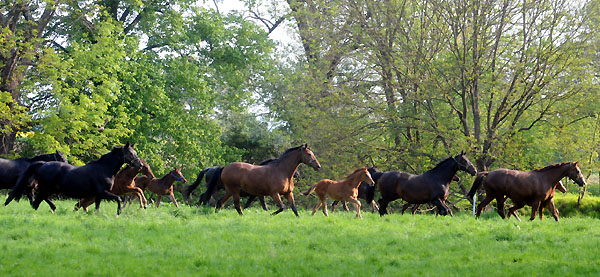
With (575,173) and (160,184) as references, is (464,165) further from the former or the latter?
(160,184)

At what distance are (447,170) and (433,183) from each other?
63 cm

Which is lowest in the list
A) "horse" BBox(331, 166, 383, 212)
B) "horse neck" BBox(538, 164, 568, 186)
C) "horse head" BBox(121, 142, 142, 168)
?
"horse" BBox(331, 166, 383, 212)

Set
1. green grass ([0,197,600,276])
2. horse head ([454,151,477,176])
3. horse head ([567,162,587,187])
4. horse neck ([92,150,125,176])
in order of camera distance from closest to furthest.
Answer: green grass ([0,197,600,276]) < horse neck ([92,150,125,176]) < horse head ([567,162,587,187]) < horse head ([454,151,477,176])

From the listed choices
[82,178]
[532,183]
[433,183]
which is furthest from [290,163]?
[532,183]

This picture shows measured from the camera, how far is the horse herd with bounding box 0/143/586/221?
1631cm

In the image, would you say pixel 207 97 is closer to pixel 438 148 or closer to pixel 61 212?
pixel 438 148

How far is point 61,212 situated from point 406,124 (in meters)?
15.1

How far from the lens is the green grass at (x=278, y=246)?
1073 cm

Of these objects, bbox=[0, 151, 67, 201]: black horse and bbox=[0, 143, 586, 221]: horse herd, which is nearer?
bbox=[0, 143, 586, 221]: horse herd

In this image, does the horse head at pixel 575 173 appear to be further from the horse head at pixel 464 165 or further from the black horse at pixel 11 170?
the black horse at pixel 11 170

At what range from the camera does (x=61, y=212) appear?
16.7 m

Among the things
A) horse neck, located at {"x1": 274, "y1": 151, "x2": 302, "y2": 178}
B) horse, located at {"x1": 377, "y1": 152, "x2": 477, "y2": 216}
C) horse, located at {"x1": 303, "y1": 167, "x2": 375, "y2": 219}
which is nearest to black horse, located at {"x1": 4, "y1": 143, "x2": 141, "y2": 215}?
horse neck, located at {"x1": 274, "y1": 151, "x2": 302, "y2": 178}

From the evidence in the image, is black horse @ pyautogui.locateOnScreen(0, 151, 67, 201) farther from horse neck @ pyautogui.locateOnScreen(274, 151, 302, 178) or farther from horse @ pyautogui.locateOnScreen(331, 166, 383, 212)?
horse @ pyautogui.locateOnScreen(331, 166, 383, 212)

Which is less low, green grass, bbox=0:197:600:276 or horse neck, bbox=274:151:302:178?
horse neck, bbox=274:151:302:178
